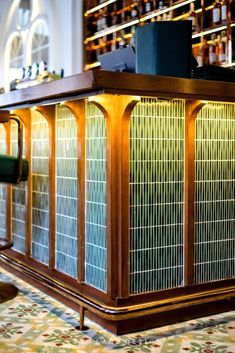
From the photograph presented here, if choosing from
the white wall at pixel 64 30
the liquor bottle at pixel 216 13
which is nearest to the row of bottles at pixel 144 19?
the liquor bottle at pixel 216 13

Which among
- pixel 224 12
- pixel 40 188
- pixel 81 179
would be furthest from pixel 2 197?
pixel 224 12

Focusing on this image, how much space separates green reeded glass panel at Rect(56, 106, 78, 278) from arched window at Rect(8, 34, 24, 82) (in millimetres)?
5733

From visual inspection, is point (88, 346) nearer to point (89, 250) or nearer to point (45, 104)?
point (89, 250)

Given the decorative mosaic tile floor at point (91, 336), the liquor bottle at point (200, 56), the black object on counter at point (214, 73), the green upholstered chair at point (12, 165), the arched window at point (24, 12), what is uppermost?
the arched window at point (24, 12)

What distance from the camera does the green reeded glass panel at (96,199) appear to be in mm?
2738

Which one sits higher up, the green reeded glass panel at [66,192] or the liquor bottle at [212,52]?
the liquor bottle at [212,52]

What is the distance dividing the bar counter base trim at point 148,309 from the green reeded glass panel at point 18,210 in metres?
0.65

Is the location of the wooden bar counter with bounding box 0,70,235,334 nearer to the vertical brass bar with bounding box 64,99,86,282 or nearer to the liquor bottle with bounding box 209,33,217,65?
the vertical brass bar with bounding box 64,99,86,282

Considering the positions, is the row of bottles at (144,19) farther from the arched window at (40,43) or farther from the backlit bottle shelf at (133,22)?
the arched window at (40,43)

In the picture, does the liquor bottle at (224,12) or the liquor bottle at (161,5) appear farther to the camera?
the liquor bottle at (161,5)

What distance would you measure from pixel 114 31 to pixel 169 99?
418 centimetres

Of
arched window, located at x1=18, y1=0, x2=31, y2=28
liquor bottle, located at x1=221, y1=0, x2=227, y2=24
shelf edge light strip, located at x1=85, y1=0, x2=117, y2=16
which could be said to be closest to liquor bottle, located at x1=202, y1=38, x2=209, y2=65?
liquor bottle, located at x1=221, y1=0, x2=227, y2=24

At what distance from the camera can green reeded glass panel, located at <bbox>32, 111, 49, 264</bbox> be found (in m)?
3.36

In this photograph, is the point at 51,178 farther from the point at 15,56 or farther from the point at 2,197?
the point at 15,56
